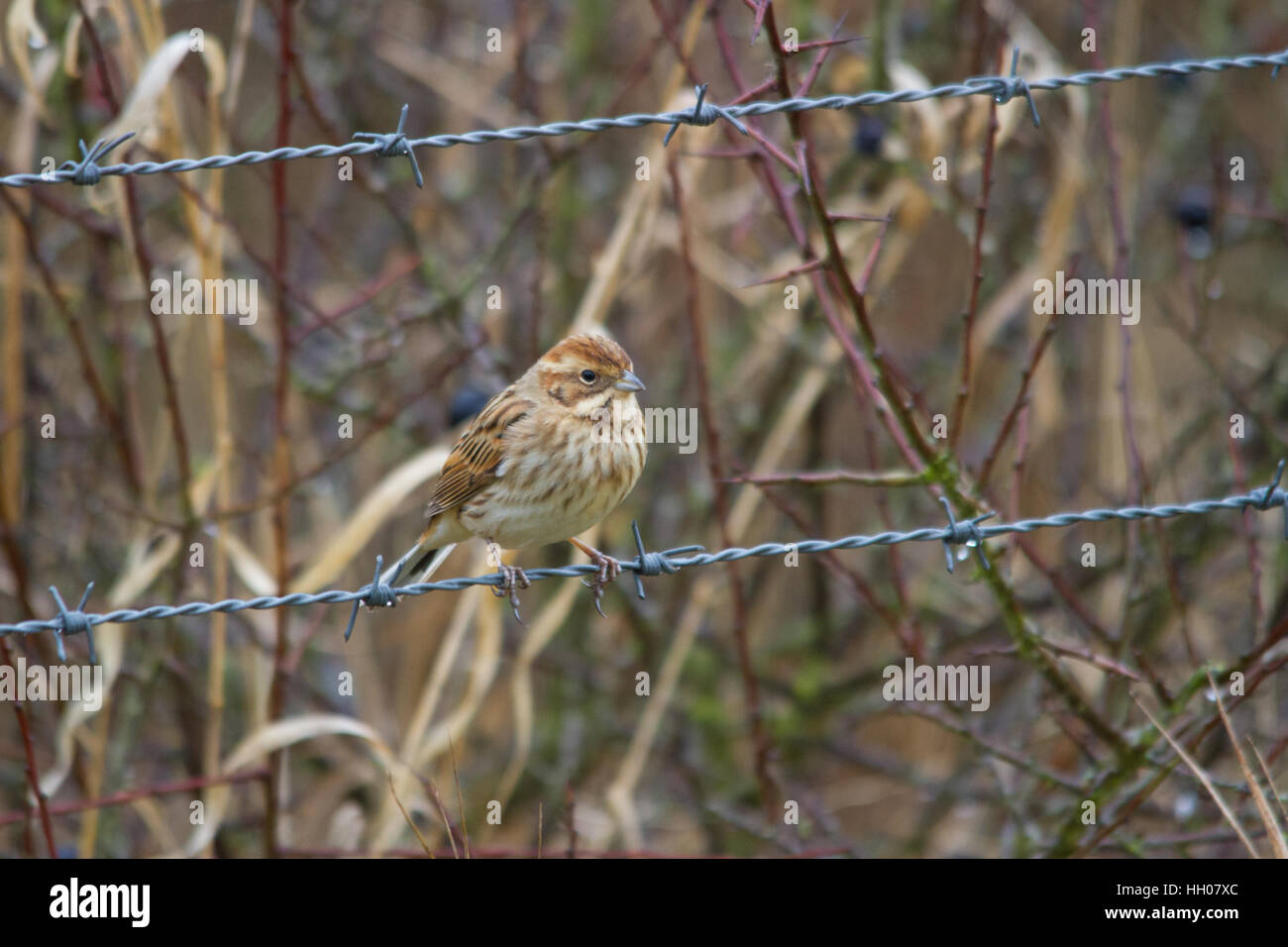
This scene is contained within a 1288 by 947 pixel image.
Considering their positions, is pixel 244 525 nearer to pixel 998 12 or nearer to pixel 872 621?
pixel 872 621

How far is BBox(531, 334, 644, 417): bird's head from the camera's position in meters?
3.96

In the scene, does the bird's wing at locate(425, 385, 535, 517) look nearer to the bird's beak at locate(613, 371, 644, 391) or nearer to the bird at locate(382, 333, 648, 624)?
the bird at locate(382, 333, 648, 624)

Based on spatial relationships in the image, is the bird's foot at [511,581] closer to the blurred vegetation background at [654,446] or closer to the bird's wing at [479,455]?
the bird's wing at [479,455]

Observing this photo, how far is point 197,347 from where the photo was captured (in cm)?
533

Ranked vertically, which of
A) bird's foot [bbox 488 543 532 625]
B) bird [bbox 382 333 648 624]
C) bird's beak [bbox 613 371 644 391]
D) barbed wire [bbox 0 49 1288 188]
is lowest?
bird's foot [bbox 488 543 532 625]

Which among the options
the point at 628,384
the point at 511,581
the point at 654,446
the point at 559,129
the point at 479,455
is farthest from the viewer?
the point at 654,446

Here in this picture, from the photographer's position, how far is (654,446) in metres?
6.31

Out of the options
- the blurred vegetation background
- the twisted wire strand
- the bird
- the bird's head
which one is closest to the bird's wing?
the bird

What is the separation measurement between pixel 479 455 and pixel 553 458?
32 cm

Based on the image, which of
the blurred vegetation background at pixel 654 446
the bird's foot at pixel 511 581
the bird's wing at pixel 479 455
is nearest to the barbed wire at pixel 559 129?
the blurred vegetation background at pixel 654 446

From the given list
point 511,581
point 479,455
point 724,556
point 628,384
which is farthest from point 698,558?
point 479,455

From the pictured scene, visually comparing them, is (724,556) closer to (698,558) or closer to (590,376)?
(698,558)

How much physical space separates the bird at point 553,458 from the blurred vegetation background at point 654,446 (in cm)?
60

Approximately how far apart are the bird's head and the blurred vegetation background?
641 mm
